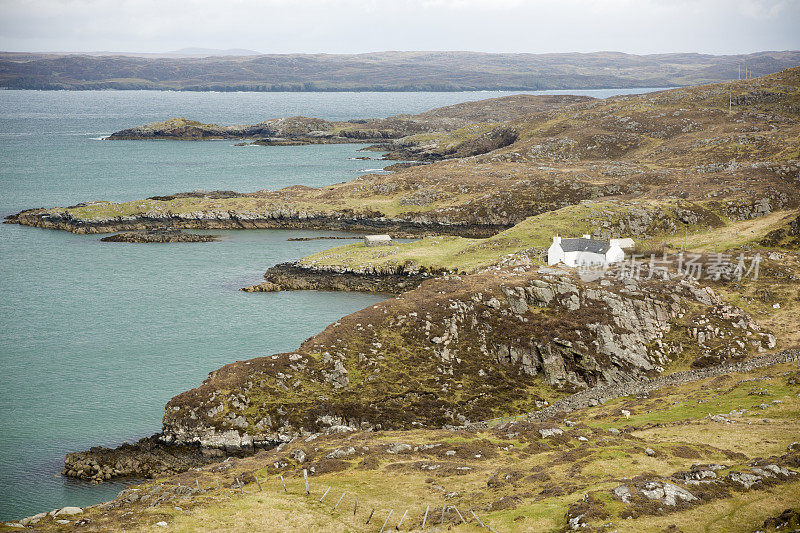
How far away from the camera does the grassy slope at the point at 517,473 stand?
32688 mm

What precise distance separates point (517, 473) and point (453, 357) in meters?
25.8

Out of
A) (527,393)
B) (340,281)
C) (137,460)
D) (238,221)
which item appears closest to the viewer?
(137,460)

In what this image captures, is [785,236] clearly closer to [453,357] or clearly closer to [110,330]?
[453,357]

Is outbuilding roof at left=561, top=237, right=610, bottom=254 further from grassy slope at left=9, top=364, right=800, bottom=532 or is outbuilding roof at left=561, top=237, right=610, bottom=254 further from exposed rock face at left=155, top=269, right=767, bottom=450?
grassy slope at left=9, top=364, right=800, bottom=532

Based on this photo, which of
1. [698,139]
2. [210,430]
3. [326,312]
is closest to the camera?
[210,430]

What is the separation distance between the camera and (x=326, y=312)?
293ft

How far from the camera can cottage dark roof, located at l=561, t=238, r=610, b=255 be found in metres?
83.6

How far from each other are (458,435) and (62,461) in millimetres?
31872

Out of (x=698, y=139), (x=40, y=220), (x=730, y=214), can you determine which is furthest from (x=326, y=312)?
(x=698, y=139)

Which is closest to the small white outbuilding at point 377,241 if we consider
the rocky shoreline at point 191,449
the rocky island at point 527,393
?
the rocky island at point 527,393

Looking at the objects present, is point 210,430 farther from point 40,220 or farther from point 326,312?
point 40,220

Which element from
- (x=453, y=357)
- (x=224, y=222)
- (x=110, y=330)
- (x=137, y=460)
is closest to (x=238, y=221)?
(x=224, y=222)

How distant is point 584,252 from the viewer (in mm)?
84875

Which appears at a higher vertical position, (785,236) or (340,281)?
(785,236)
